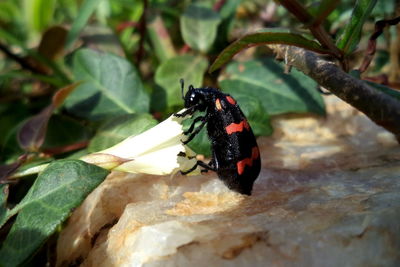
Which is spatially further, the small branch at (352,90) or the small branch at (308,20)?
the small branch at (308,20)

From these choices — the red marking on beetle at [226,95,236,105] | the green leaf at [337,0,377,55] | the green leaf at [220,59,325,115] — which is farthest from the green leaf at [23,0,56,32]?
the green leaf at [337,0,377,55]

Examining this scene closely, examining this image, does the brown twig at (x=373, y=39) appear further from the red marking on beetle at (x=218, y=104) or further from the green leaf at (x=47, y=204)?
the green leaf at (x=47, y=204)

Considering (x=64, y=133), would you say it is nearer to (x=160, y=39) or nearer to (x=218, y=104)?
(x=218, y=104)

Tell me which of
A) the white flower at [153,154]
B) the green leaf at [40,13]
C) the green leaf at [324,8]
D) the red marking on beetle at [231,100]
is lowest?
the white flower at [153,154]

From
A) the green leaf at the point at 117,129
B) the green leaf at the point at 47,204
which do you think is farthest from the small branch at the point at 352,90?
the green leaf at the point at 47,204

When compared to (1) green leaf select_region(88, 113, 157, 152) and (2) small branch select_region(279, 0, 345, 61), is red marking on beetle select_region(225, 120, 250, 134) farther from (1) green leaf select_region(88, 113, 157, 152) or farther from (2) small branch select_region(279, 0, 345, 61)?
(2) small branch select_region(279, 0, 345, 61)

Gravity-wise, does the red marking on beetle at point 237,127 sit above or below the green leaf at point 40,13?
below

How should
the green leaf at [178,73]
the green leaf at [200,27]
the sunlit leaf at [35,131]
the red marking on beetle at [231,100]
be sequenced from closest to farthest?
the red marking on beetle at [231,100] < the sunlit leaf at [35,131] < the green leaf at [178,73] < the green leaf at [200,27]

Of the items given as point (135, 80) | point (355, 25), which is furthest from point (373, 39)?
point (135, 80)
